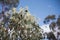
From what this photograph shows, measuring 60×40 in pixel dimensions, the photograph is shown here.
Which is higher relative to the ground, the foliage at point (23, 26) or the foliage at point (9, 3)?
the foliage at point (9, 3)

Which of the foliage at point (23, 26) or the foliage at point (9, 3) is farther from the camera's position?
the foliage at point (9, 3)

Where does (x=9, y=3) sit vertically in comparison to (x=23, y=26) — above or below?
above

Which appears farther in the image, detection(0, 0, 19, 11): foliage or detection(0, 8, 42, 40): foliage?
detection(0, 0, 19, 11): foliage

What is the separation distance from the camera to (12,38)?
4.58m

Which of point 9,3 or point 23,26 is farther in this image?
point 9,3

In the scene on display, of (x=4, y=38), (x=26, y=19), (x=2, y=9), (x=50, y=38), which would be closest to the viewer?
(x=4, y=38)

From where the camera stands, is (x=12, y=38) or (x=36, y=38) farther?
(x=36, y=38)

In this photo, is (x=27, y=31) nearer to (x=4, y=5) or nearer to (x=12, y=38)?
(x=12, y=38)

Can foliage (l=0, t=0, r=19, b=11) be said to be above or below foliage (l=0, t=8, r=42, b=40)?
above

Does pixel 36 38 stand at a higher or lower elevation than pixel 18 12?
lower

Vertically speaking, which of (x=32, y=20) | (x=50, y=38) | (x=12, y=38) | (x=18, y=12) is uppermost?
(x=18, y=12)

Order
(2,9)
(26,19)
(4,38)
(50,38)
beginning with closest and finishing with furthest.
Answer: (4,38)
(26,19)
(2,9)
(50,38)

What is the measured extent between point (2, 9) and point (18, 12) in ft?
2.44

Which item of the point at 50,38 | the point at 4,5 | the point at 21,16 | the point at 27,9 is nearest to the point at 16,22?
the point at 21,16
